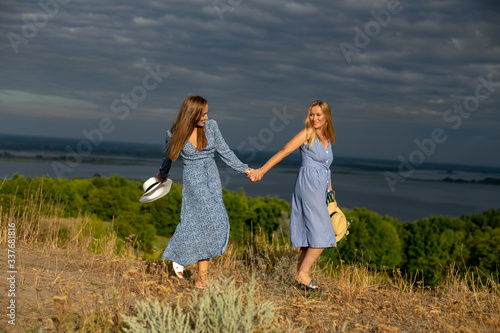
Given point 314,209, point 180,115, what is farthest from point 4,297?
point 314,209

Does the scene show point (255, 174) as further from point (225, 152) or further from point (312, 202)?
point (312, 202)

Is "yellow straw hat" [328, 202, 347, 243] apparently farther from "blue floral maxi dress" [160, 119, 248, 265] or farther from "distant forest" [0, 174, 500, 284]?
"distant forest" [0, 174, 500, 284]

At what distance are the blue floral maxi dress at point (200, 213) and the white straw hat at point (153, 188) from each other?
1.61 feet

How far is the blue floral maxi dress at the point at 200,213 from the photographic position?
16.4 feet

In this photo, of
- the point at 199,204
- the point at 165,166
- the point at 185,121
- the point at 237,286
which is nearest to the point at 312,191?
the point at 199,204

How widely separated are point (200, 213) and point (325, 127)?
1713mm

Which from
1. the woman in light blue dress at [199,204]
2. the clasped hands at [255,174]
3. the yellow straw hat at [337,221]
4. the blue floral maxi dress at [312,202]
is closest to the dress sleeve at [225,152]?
the woman in light blue dress at [199,204]

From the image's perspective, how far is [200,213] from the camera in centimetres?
501

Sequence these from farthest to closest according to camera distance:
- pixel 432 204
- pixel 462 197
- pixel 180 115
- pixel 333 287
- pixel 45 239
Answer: pixel 462 197 → pixel 432 204 → pixel 45 239 → pixel 333 287 → pixel 180 115

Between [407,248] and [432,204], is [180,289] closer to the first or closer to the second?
[407,248]

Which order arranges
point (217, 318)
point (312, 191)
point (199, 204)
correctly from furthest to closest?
point (312, 191), point (199, 204), point (217, 318)

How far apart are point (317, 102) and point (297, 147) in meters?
0.56

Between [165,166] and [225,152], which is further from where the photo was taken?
[165,166]

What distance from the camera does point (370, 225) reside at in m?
18.7
